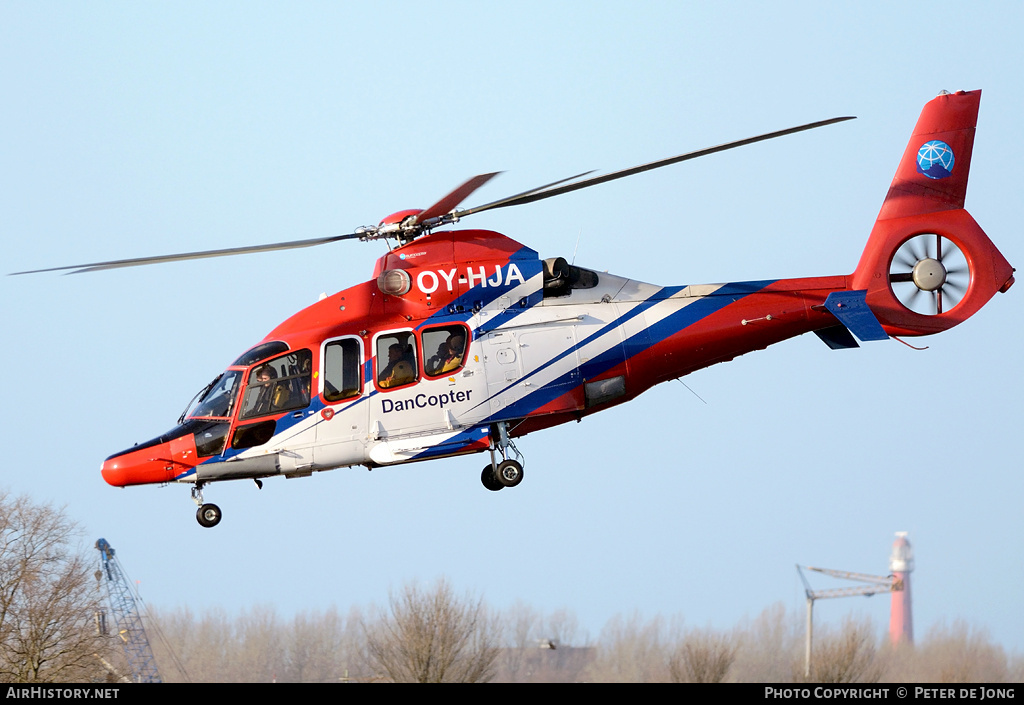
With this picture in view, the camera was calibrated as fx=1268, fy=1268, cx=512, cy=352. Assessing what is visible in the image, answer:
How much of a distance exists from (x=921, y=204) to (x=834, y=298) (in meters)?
2.90

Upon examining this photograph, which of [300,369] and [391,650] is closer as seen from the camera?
[300,369]

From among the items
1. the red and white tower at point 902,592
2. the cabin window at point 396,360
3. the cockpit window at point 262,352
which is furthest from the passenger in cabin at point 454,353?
the red and white tower at point 902,592

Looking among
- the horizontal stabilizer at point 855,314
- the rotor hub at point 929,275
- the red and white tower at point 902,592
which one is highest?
the rotor hub at point 929,275

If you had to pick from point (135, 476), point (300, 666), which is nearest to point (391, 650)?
point (300, 666)

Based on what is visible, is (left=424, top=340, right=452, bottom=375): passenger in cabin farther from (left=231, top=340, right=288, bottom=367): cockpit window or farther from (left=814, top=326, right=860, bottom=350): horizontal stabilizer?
(left=814, top=326, right=860, bottom=350): horizontal stabilizer

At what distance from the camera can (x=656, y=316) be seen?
22.7 m

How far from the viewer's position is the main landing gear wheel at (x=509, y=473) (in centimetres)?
2180

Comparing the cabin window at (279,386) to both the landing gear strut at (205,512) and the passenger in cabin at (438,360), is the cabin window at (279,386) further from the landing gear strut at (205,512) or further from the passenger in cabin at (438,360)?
the passenger in cabin at (438,360)

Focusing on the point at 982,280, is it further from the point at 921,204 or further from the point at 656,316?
the point at 656,316

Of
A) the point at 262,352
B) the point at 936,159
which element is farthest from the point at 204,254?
the point at 936,159

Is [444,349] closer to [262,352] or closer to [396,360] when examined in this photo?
[396,360]

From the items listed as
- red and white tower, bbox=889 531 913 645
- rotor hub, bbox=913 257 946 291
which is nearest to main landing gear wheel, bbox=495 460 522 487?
rotor hub, bbox=913 257 946 291

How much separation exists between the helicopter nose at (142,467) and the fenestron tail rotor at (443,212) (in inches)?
128

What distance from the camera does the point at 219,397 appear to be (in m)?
21.7
